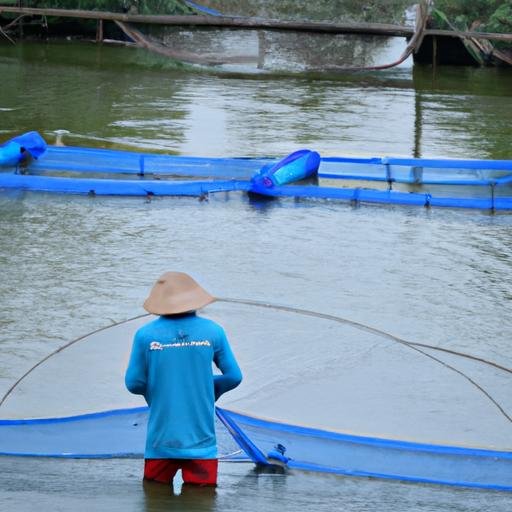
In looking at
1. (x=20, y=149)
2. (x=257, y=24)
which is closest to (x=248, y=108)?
(x=20, y=149)

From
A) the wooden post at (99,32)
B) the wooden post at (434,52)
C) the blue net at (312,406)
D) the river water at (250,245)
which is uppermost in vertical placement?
the wooden post at (99,32)

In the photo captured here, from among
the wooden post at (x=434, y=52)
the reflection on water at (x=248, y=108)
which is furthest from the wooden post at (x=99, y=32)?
the wooden post at (x=434, y=52)

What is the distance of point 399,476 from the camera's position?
5016 mm

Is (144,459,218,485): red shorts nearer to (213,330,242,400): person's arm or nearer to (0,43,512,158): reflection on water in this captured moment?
(213,330,242,400): person's arm

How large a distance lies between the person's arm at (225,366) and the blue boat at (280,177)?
720 centimetres

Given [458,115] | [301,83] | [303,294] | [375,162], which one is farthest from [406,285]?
[301,83]

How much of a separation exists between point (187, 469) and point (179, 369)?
444mm

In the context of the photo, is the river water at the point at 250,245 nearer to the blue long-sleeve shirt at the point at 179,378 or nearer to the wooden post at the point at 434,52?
the blue long-sleeve shirt at the point at 179,378

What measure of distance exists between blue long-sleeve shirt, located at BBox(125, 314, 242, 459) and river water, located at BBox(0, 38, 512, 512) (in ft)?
0.82

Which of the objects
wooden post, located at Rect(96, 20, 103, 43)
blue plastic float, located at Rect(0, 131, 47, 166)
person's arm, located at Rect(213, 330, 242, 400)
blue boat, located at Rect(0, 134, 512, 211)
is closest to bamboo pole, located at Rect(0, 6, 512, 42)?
wooden post, located at Rect(96, 20, 103, 43)

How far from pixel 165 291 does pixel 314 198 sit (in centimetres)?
752

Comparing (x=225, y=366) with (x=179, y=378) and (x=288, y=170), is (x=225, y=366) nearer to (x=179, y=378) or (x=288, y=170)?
(x=179, y=378)

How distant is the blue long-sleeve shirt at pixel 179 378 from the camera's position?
4.19m

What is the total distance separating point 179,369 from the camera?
4.20 m
